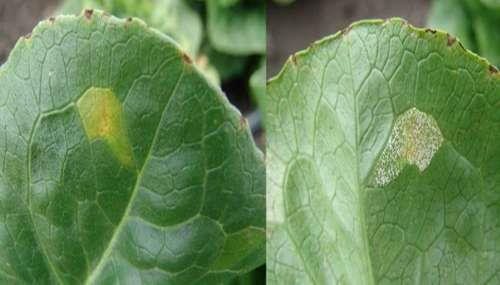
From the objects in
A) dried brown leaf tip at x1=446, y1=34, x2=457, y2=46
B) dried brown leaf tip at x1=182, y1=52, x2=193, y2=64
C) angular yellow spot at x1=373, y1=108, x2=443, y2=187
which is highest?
dried brown leaf tip at x1=446, y1=34, x2=457, y2=46

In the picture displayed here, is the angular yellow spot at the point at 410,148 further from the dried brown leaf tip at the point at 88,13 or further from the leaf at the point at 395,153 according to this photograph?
the dried brown leaf tip at the point at 88,13

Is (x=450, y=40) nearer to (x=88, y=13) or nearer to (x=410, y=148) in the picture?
(x=410, y=148)

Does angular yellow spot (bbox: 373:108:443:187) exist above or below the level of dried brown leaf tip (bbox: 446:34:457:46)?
below

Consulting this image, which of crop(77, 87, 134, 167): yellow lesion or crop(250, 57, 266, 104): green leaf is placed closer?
crop(77, 87, 134, 167): yellow lesion

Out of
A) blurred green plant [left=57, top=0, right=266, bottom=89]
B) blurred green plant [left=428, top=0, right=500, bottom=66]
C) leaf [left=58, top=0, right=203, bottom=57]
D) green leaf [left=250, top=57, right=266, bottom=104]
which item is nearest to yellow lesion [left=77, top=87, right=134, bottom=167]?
green leaf [left=250, top=57, right=266, bottom=104]

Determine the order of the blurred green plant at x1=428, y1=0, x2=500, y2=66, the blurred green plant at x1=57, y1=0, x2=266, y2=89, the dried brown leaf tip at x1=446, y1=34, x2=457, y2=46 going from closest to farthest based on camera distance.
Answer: the dried brown leaf tip at x1=446, y1=34, x2=457, y2=46 < the blurred green plant at x1=428, y1=0, x2=500, y2=66 < the blurred green plant at x1=57, y1=0, x2=266, y2=89

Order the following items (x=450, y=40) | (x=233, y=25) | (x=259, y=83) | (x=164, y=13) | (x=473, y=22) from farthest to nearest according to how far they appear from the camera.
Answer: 1. (x=233, y=25)
2. (x=164, y=13)
3. (x=473, y=22)
4. (x=259, y=83)
5. (x=450, y=40)

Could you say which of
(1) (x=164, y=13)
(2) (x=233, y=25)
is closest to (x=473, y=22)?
(1) (x=164, y=13)

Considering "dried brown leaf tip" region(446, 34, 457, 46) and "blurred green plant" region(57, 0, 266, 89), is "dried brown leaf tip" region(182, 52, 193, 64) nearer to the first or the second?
"dried brown leaf tip" region(446, 34, 457, 46)
